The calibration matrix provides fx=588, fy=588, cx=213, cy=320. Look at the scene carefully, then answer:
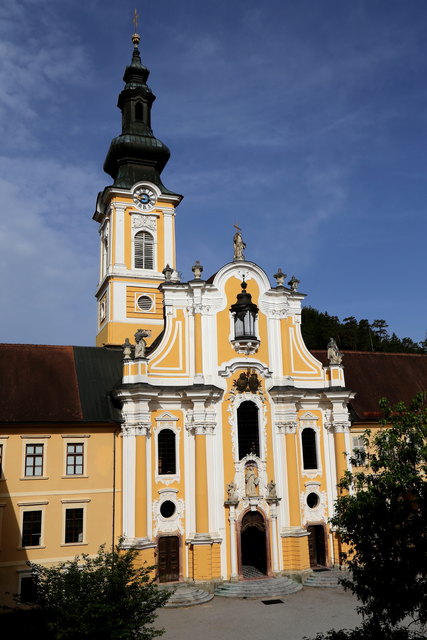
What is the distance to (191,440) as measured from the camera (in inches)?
1129

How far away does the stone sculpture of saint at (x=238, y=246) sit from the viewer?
32.1 meters

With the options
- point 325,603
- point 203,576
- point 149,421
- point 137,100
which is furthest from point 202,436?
point 137,100

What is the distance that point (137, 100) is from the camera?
136ft

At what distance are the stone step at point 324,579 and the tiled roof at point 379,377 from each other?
8.66m

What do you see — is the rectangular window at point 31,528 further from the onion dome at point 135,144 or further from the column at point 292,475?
the onion dome at point 135,144

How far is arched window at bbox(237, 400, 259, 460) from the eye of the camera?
29.5 meters

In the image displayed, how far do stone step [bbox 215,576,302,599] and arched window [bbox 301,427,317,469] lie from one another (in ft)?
19.4

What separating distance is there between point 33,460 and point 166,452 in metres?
6.16

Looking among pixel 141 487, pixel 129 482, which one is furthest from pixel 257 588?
pixel 129 482

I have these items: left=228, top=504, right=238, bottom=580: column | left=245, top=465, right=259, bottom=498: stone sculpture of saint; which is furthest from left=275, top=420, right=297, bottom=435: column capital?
left=228, top=504, right=238, bottom=580: column

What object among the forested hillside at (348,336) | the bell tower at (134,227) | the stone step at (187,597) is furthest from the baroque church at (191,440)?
the forested hillside at (348,336)

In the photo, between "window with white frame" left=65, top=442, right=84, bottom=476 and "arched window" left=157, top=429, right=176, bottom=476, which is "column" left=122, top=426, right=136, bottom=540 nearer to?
"arched window" left=157, top=429, right=176, bottom=476

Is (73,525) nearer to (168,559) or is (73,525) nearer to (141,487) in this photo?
(141,487)

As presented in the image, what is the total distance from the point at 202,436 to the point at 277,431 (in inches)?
163
